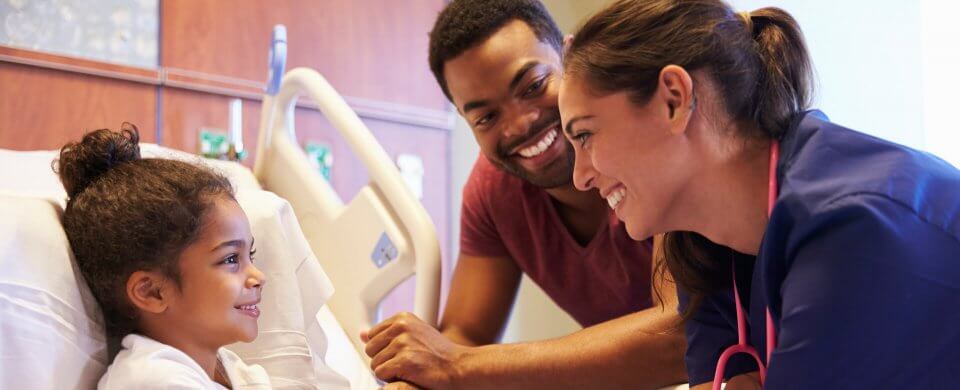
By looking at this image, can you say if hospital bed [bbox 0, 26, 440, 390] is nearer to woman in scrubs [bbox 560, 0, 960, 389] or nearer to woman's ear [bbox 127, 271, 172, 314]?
woman's ear [bbox 127, 271, 172, 314]

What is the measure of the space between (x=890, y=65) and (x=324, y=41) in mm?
1921

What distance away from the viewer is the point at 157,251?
56.4 inches

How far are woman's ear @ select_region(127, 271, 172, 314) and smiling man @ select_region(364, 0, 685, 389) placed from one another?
519mm

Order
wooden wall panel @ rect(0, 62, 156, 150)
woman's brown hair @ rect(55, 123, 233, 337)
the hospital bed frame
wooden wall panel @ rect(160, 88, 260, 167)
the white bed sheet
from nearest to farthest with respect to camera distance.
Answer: woman's brown hair @ rect(55, 123, 233, 337) → the white bed sheet → the hospital bed frame → wooden wall panel @ rect(0, 62, 156, 150) → wooden wall panel @ rect(160, 88, 260, 167)

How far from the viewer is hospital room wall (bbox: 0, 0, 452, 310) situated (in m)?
2.75

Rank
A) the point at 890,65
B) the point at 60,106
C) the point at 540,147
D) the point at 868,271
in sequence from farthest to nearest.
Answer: the point at 890,65, the point at 60,106, the point at 540,147, the point at 868,271

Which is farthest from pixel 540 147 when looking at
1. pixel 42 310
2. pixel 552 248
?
pixel 42 310

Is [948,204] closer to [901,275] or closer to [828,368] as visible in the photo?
[901,275]

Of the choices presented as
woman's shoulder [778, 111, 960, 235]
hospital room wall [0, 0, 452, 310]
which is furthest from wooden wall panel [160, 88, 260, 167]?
woman's shoulder [778, 111, 960, 235]

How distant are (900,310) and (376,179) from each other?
131 centimetres

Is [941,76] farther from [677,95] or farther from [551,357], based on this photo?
[677,95]

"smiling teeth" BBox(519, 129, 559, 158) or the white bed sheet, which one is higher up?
"smiling teeth" BBox(519, 129, 559, 158)

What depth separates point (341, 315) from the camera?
223cm

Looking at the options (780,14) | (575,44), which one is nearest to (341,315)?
(575,44)
